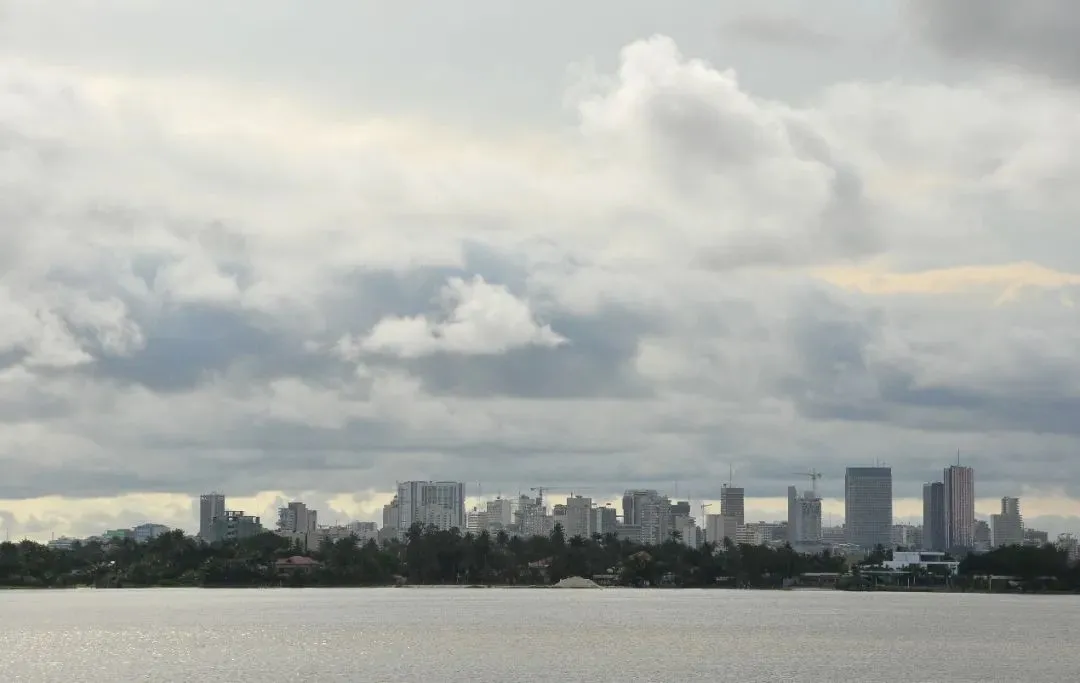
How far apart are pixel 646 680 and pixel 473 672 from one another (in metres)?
11.5

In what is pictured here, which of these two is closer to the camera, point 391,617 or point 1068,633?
point 1068,633

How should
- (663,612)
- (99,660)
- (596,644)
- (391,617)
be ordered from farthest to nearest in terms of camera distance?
(663,612), (391,617), (596,644), (99,660)

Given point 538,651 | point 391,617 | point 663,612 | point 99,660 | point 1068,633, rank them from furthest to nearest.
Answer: point 663,612 → point 391,617 → point 1068,633 → point 538,651 → point 99,660

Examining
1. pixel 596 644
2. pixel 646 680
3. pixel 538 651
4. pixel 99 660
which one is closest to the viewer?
pixel 646 680

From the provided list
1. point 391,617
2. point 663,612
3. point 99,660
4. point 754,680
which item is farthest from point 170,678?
point 663,612

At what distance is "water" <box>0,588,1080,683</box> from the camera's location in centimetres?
10231

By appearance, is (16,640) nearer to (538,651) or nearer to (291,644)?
(291,644)

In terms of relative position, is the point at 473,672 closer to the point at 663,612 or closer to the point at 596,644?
the point at 596,644

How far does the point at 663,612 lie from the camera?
199625 millimetres

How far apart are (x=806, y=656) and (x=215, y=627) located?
62995 millimetres

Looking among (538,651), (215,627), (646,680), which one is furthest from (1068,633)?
(215,627)

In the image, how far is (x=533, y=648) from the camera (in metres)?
126

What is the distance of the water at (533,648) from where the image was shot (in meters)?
102

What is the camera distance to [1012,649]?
129m
